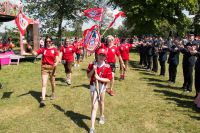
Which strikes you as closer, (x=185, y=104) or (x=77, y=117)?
(x=77, y=117)

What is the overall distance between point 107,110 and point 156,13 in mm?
33276

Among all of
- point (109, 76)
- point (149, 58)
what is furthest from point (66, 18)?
point (109, 76)

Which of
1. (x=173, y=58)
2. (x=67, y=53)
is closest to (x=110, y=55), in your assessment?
(x=67, y=53)

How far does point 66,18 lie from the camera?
44844 millimetres

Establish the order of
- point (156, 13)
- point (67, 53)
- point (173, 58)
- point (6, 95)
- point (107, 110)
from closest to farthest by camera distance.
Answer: point (107, 110), point (6, 95), point (67, 53), point (173, 58), point (156, 13)

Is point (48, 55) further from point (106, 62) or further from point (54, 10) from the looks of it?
point (54, 10)

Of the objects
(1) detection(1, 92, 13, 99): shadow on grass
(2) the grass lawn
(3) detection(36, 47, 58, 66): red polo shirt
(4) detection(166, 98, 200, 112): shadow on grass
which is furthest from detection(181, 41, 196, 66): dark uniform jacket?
(1) detection(1, 92, 13, 99): shadow on grass

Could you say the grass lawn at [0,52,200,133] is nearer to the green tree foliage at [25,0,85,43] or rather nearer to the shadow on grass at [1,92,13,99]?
the shadow on grass at [1,92,13,99]

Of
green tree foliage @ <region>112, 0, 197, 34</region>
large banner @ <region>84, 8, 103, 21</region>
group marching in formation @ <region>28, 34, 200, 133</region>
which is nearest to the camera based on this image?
group marching in formation @ <region>28, 34, 200, 133</region>

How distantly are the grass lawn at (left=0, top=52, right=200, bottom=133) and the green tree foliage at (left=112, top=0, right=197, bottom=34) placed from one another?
2799 cm

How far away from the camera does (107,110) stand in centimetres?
994

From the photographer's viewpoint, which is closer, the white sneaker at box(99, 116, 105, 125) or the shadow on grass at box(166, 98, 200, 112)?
the white sneaker at box(99, 116, 105, 125)

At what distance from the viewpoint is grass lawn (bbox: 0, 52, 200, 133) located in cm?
832

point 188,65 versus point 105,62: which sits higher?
point 105,62
